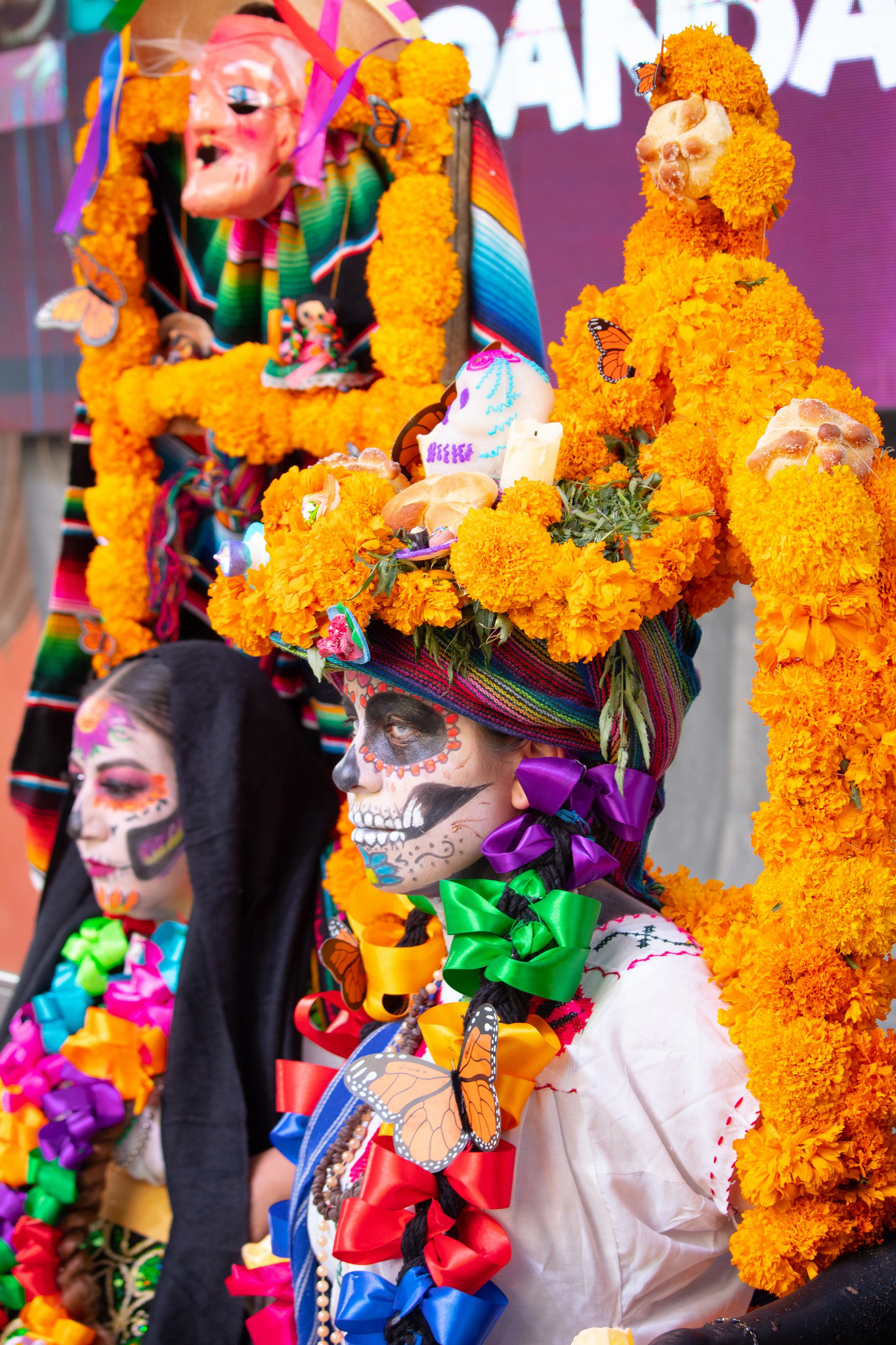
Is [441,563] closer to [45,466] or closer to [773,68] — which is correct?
[773,68]

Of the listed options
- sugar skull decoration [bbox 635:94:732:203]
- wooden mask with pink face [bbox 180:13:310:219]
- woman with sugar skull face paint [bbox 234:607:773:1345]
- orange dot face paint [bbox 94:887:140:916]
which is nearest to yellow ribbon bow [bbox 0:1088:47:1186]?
orange dot face paint [bbox 94:887:140:916]

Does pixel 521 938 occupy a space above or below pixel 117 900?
above

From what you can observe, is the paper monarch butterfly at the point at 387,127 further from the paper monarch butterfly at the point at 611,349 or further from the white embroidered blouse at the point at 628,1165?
the white embroidered blouse at the point at 628,1165

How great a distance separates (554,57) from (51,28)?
2.07 meters

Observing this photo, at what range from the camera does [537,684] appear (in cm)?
134

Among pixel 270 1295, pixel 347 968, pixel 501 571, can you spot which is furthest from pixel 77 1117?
pixel 501 571

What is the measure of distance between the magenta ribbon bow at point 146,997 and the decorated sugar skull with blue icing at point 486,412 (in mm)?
1183

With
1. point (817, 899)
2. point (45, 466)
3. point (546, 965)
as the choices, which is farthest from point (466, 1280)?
point (45, 466)

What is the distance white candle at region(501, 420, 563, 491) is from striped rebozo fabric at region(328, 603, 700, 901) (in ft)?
0.60

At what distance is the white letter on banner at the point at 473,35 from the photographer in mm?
3111

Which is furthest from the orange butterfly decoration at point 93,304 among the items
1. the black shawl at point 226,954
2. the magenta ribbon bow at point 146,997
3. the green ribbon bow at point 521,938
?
the green ribbon bow at point 521,938

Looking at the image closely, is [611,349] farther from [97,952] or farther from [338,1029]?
[97,952]

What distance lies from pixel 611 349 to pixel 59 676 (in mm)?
1543

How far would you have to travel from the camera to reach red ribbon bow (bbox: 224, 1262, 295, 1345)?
64.3 inches
